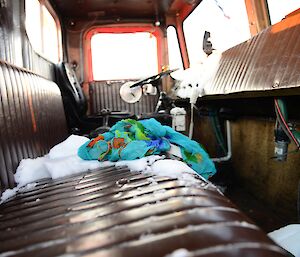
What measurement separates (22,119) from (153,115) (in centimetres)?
192

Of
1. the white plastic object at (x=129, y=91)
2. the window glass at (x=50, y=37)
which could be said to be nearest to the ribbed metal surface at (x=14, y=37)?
the window glass at (x=50, y=37)

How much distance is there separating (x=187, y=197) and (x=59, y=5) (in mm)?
3978

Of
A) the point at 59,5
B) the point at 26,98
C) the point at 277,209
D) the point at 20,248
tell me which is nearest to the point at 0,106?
the point at 26,98

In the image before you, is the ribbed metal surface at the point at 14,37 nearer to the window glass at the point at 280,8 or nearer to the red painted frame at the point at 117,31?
the red painted frame at the point at 117,31

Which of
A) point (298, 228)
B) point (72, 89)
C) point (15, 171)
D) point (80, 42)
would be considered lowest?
point (298, 228)

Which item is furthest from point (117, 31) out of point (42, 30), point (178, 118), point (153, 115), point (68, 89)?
point (178, 118)

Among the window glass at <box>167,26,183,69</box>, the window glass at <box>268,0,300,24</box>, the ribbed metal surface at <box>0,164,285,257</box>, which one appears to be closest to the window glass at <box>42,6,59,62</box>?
the window glass at <box>167,26,183,69</box>

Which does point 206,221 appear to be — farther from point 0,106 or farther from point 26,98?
point 26,98

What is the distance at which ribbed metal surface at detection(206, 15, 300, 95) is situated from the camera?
153cm

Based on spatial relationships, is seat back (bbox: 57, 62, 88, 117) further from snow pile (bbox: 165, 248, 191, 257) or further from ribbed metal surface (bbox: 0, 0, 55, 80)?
snow pile (bbox: 165, 248, 191, 257)

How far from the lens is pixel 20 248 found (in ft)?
→ 1.99

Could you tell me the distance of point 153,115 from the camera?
316cm

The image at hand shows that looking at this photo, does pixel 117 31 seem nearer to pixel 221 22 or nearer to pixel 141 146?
pixel 221 22

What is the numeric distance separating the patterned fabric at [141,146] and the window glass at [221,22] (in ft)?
4.73
